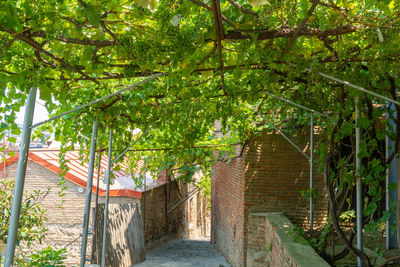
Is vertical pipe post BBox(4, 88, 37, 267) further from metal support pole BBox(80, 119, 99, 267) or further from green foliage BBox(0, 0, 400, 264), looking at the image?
metal support pole BBox(80, 119, 99, 267)

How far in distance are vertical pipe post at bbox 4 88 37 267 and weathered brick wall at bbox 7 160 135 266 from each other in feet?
16.7

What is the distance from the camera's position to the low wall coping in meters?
3.66

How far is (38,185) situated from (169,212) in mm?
4982

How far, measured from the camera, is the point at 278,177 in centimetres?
727

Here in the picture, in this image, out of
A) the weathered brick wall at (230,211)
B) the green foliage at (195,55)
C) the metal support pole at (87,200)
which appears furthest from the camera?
the weathered brick wall at (230,211)

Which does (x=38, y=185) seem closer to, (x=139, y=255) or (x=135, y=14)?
(x=139, y=255)

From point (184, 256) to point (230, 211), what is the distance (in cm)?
211

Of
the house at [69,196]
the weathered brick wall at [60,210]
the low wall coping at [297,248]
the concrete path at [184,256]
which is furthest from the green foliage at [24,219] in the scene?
the low wall coping at [297,248]

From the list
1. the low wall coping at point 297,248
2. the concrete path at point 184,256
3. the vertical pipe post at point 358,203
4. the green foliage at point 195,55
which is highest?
the green foliage at point 195,55

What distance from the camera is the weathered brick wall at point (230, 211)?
25.4ft

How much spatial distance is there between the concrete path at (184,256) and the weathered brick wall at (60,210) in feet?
5.27

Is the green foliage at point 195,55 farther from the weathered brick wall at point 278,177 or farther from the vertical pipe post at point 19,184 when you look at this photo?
the weathered brick wall at point 278,177

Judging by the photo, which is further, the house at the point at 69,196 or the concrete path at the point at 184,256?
the concrete path at the point at 184,256

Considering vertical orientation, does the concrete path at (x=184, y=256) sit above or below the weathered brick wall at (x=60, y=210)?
below
